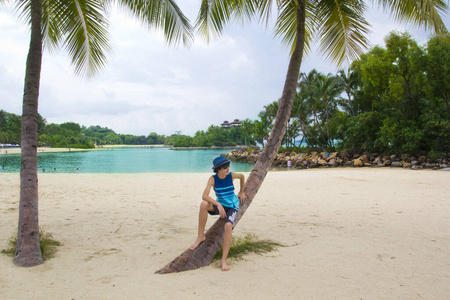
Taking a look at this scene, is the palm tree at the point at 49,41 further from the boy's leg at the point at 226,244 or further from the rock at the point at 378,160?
the rock at the point at 378,160

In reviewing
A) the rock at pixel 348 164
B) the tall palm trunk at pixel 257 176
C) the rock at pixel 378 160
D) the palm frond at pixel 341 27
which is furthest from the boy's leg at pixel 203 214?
the rock at pixel 348 164

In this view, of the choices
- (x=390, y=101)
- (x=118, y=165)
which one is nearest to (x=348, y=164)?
(x=390, y=101)

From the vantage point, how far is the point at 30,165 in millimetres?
3477

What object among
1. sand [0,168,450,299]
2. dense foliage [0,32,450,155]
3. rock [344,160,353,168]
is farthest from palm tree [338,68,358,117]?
sand [0,168,450,299]

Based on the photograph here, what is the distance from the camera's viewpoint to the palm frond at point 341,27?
16.7 feet

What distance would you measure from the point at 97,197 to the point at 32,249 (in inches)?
233

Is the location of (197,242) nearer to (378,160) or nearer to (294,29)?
(294,29)

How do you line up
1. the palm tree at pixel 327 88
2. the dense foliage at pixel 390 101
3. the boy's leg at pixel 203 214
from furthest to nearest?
1. the palm tree at pixel 327 88
2. the dense foliage at pixel 390 101
3. the boy's leg at pixel 203 214

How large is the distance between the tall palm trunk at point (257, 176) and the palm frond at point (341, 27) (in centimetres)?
112

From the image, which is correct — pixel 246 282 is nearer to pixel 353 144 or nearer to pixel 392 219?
pixel 392 219

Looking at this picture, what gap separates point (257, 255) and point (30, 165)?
316cm

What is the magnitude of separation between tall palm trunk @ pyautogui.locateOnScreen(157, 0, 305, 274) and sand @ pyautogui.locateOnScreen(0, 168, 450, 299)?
0.51 ft

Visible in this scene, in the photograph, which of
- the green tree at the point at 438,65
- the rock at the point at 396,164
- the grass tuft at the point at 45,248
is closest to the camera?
the grass tuft at the point at 45,248

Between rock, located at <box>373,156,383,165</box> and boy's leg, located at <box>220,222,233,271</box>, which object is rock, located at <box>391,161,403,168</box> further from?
boy's leg, located at <box>220,222,233,271</box>
